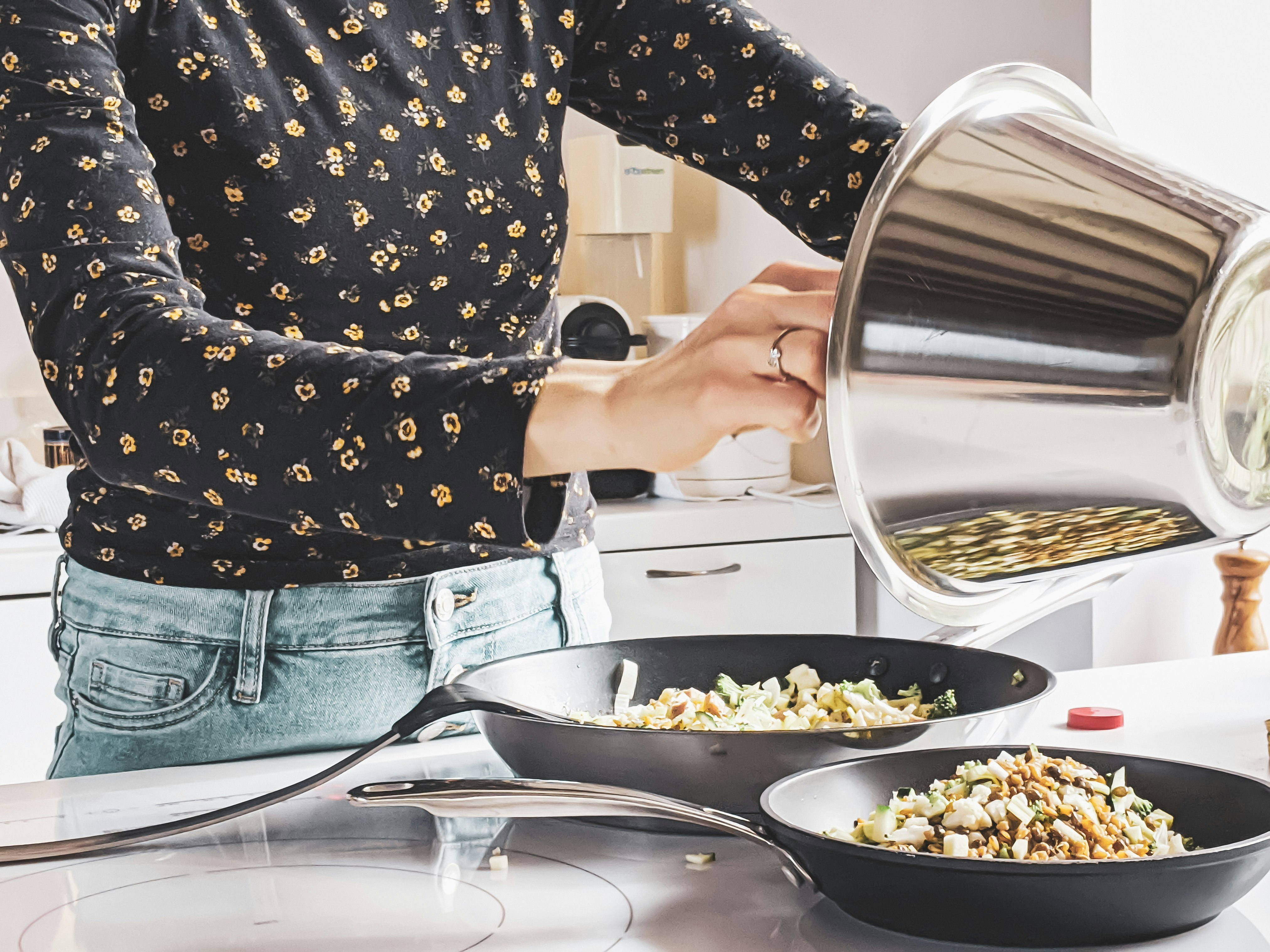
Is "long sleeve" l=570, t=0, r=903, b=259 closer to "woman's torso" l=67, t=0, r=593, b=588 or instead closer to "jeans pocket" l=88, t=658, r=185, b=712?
"woman's torso" l=67, t=0, r=593, b=588

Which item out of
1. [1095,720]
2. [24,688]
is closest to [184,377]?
[1095,720]

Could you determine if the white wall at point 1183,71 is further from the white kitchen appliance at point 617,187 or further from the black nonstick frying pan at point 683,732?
the black nonstick frying pan at point 683,732

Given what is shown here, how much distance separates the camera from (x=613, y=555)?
210cm

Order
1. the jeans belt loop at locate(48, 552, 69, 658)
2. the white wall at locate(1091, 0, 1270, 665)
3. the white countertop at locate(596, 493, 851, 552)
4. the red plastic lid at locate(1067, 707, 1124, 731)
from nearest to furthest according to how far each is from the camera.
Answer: the red plastic lid at locate(1067, 707, 1124, 731) < the jeans belt loop at locate(48, 552, 69, 658) < the white countertop at locate(596, 493, 851, 552) < the white wall at locate(1091, 0, 1270, 665)

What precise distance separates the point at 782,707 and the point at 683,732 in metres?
0.19

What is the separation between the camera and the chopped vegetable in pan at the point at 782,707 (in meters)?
0.70

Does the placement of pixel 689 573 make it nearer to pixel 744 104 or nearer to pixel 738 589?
pixel 738 589

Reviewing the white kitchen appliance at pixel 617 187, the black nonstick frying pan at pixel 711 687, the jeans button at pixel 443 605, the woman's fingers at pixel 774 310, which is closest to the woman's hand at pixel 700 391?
the woman's fingers at pixel 774 310

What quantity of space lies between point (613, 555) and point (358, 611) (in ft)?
3.88

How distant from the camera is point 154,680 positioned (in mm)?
914

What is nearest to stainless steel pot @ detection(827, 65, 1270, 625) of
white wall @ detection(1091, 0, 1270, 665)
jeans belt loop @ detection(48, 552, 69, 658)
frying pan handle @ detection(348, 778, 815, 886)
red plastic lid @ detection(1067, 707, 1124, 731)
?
frying pan handle @ detection(348, 778, 815, 886)

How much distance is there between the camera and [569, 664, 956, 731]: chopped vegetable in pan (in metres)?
0.70

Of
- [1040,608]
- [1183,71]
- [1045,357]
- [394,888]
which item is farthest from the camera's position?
[1183,71]

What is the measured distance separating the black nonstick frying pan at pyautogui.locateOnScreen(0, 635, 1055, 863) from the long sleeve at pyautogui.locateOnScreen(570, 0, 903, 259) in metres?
0.31
